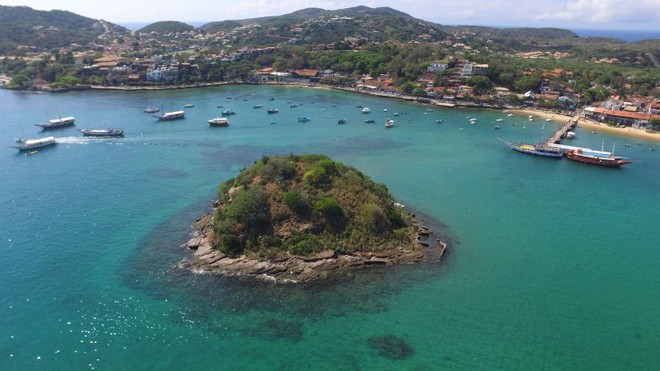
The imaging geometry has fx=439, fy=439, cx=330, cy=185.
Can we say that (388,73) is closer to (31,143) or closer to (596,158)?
(596,158)

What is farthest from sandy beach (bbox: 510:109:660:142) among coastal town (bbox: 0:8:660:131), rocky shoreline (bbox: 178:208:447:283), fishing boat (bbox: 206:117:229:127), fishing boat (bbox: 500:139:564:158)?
fishing boat (bbox: 206:117:229:127)

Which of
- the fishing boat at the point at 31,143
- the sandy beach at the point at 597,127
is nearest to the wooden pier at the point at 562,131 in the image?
the sandy beach at the point at 597,127

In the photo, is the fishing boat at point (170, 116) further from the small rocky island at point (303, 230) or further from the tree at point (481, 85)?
the tree at point (481, 85)

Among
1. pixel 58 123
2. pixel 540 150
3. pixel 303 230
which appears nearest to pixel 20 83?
pixel 58 123

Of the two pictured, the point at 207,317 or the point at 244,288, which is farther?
the point at 244,288

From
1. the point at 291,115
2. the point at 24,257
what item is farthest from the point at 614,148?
the point at 24,257

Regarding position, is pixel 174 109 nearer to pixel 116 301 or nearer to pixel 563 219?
pixel 116 301

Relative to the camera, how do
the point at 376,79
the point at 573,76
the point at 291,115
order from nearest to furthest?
the point at 291,115
the point at 573,76
the point at 376,79

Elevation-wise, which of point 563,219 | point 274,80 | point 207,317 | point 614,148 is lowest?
point 207,317
